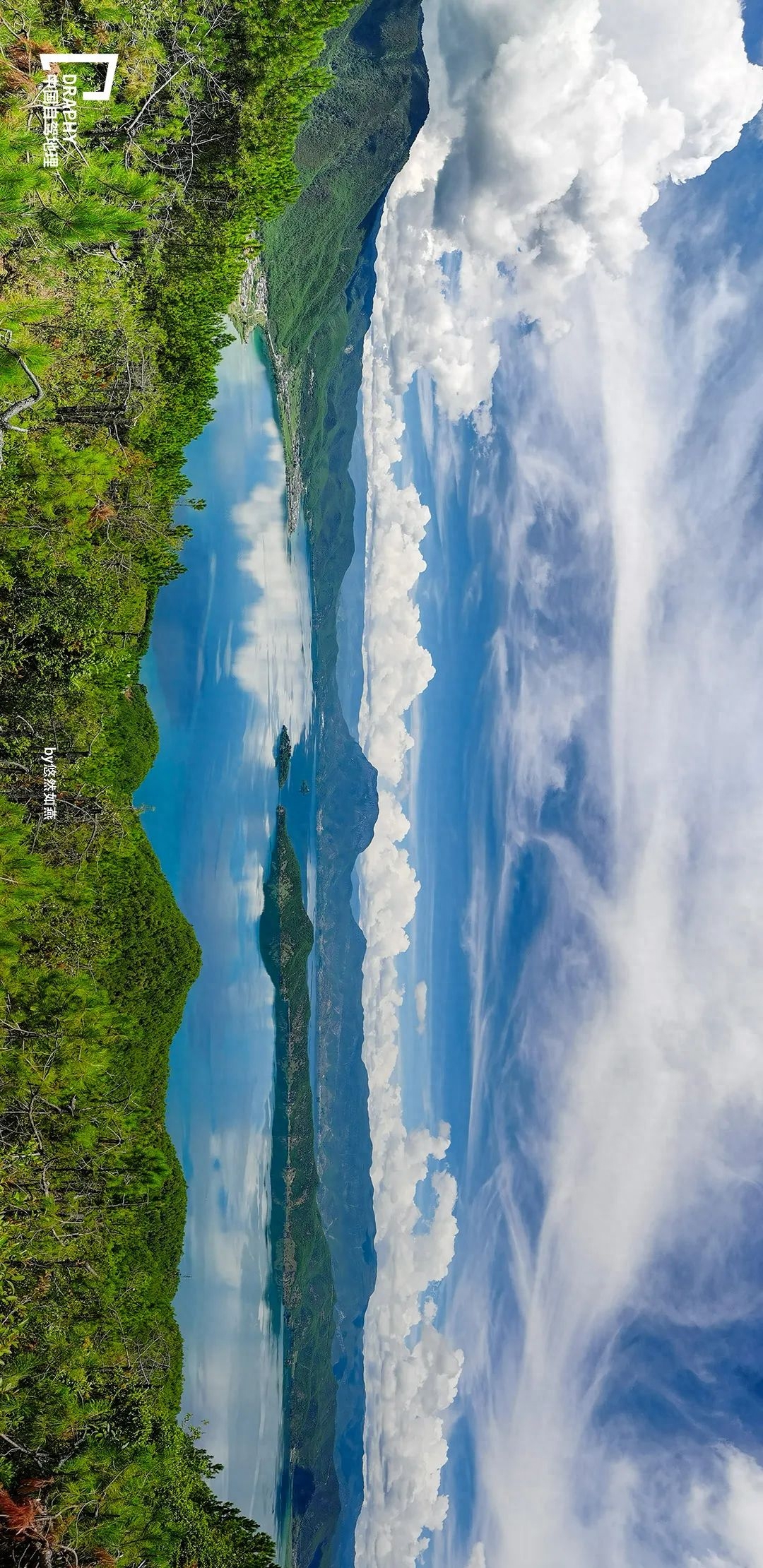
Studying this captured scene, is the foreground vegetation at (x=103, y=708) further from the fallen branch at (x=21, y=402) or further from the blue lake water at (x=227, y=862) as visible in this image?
the blue lake water at (x=227, y=862)

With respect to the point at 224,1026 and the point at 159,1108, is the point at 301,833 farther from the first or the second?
the point at 159,1108

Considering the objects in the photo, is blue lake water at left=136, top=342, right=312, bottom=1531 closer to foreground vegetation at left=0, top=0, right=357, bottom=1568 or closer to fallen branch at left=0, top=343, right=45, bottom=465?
foreground vegetation at left=0, top=0, right=357, bottom=1568

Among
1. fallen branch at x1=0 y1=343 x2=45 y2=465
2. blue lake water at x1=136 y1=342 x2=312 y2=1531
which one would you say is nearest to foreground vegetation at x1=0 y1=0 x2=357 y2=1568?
fallen branch at x1=0 y1=343 x2=45 y2=465

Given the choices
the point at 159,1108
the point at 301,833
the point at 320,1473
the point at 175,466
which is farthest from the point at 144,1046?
the point at 320,1473

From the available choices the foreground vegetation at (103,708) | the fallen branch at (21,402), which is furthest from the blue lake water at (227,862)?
the fallen branch at (21,402)

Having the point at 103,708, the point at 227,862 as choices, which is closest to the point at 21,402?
the point at 103,708

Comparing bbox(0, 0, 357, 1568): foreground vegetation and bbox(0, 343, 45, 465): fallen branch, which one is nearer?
bbox(0, 343, 45, 465): fallen branch

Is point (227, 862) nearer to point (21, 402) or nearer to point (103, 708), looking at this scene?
point (103, 708)
